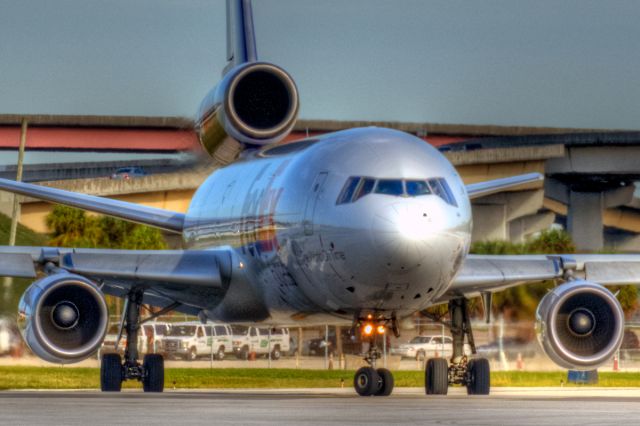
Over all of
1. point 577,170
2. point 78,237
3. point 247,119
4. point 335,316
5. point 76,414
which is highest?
point 577,170

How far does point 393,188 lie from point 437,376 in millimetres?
5254

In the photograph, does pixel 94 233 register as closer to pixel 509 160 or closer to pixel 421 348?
pixel 509 160

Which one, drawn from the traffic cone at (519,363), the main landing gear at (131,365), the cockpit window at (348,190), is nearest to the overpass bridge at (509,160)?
the traffic cone at (519,363)

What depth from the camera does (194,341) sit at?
42.8 m

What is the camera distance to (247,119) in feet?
89.4

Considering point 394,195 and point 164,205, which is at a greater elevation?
point 164,205

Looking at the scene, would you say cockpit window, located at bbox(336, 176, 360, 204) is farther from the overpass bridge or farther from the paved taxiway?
the overpass bridge

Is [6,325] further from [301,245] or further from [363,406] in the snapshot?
[363,406]

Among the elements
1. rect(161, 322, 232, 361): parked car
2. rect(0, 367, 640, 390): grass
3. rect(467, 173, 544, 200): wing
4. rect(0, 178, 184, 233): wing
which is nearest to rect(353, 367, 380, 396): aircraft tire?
rect(467, 173, 544, 200): wing

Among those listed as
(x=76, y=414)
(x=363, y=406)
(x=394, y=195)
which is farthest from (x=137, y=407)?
(x=394, y=195)

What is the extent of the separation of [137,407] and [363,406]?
2649 millimetres

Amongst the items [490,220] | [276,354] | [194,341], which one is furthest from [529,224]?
[276,354]

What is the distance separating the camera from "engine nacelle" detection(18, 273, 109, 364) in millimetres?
21609

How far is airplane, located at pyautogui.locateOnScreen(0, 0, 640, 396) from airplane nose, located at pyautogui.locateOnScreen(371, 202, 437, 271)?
0.7 inches
